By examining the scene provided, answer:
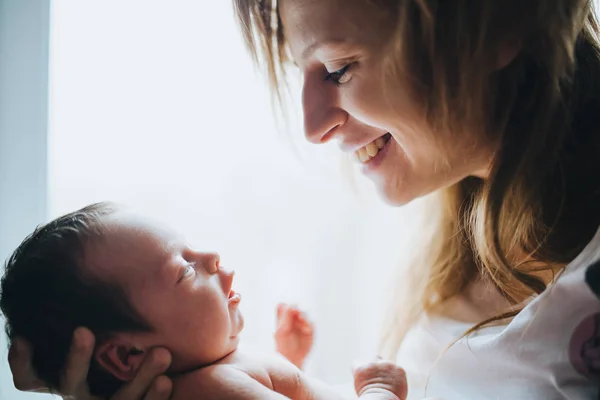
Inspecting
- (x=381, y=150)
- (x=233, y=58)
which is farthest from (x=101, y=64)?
(x=381, y=150)

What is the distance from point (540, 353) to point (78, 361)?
0.57 meters

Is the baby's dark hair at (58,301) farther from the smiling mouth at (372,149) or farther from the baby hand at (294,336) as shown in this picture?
the smiling mouth at (372,149)

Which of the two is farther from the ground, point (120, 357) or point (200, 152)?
point (200, 152)

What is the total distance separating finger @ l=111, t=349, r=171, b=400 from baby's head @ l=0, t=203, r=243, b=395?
0.9 inches

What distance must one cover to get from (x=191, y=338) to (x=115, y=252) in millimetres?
151

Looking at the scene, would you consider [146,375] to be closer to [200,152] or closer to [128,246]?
[128,246]

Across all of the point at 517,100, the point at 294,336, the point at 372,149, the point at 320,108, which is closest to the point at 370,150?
the point at 372,149

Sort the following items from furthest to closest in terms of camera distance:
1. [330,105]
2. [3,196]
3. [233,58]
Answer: [233,58], [3,196], [330,105]

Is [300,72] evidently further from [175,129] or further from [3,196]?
[3,196]

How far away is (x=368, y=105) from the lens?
0.85 meters

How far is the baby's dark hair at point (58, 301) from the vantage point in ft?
2.47

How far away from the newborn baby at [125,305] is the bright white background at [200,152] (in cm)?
30

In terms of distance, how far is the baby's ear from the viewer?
77cm

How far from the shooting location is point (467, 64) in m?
0.80
